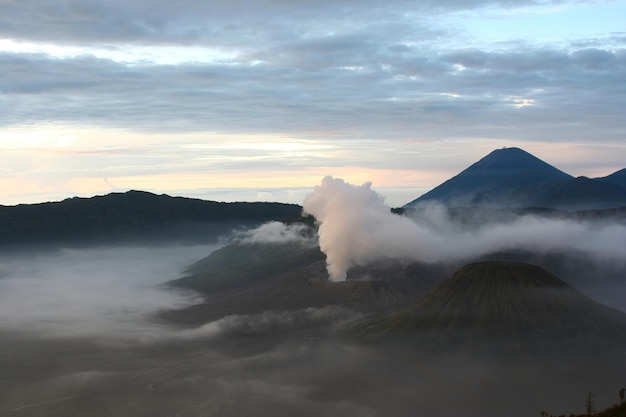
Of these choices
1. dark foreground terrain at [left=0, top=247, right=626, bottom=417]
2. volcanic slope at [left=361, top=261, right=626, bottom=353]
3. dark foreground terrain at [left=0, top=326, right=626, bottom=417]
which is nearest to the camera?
dark foreground terrain at [left=0, top=326, right=626, bottom=417]

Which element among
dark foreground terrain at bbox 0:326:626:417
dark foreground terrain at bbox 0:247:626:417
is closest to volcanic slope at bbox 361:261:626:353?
dark foreground terrain at bbox 0:247:626:417

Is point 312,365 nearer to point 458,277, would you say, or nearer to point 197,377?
point 197,377

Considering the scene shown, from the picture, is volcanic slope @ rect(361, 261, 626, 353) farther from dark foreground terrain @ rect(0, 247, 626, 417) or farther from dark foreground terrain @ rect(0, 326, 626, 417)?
dark foreground terrain @ rect(0, 326, 626, 417)

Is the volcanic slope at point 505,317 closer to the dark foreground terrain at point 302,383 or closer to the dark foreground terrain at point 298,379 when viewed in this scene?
the dark foreground terrain at point 298,379

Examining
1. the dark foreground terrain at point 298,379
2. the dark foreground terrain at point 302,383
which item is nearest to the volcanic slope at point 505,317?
the dark foreground terrain at point 298,379

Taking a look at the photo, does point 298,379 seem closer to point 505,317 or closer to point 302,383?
point 302,383

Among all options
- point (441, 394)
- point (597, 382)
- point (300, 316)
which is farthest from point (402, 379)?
point (300, 316)

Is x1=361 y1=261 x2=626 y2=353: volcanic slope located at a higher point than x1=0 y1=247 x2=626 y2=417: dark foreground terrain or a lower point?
higher

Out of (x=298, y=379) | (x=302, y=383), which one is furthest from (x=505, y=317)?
(x=302, y=383)
